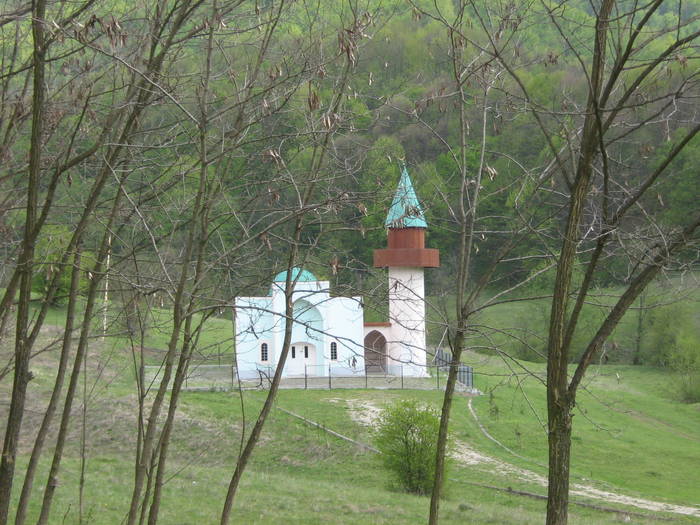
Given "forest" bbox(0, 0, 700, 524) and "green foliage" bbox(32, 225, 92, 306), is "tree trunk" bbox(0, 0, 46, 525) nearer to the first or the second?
"forest" bbox(0, 0, 700, 524)

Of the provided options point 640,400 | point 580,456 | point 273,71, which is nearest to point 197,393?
point 580,456

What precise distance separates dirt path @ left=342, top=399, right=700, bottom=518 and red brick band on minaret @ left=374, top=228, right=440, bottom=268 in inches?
289

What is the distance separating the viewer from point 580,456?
74.2 feet

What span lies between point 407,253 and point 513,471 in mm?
13677

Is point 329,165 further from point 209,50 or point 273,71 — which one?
point 209,50

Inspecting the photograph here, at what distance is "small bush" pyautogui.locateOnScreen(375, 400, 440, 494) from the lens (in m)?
18.0

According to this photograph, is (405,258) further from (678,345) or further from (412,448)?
(412,448)

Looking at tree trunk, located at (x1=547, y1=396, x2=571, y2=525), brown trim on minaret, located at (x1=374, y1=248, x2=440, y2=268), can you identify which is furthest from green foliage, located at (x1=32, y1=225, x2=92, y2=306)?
brown trim on minaret, located at (x1=374, y1=248, x2=440, y2=268)

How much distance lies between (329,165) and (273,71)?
78.4 inches

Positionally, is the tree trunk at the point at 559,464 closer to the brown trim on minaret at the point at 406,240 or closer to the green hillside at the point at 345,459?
the green hillside at the point at 345,459

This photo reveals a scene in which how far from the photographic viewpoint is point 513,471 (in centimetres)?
2011

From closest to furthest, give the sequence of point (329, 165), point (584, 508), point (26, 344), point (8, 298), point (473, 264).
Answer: point (26, 344) < point (8, 298) < point (329, 165) < point (584, 508) < point (473, 264)

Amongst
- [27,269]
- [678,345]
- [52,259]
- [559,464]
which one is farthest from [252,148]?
[678,345]

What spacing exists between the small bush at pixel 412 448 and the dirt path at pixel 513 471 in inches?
104
